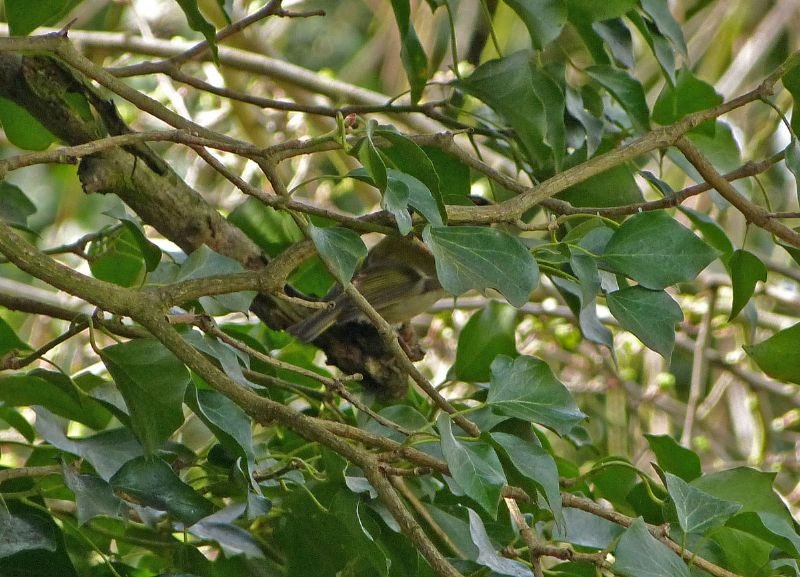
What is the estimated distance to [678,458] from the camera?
1.30 metres

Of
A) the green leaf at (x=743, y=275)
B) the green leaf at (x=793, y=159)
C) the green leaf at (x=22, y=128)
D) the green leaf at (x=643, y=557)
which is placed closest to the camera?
the green leaf at (x=643, y=557)

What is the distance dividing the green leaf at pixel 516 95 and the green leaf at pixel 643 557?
0.61 meters

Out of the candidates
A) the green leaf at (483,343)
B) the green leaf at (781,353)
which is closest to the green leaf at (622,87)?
the green leaf at (483,343)

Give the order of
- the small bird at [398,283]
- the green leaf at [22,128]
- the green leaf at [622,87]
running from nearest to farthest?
the green leaf at [622,87]
the green leaf at [22,128]
the small bird at [398,283]

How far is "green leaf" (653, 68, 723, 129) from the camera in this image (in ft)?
5.15

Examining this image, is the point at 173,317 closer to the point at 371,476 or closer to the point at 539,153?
the point at 371,476

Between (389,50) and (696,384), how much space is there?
2.09 m

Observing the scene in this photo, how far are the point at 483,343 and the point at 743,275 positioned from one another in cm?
43

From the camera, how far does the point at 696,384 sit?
8.86 feet

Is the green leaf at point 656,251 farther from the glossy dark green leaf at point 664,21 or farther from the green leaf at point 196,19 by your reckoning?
the green leaf at point 196,19

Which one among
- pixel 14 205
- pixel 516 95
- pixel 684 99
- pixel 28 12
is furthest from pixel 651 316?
pixel 14 205

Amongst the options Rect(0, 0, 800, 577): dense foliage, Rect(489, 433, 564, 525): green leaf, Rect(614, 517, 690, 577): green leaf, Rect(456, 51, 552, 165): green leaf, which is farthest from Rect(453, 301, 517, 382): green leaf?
Rect(614, 517, 690, 577): green leaf

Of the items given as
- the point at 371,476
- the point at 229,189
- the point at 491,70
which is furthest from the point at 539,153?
the point at 229,189

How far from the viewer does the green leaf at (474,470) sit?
904 mm
